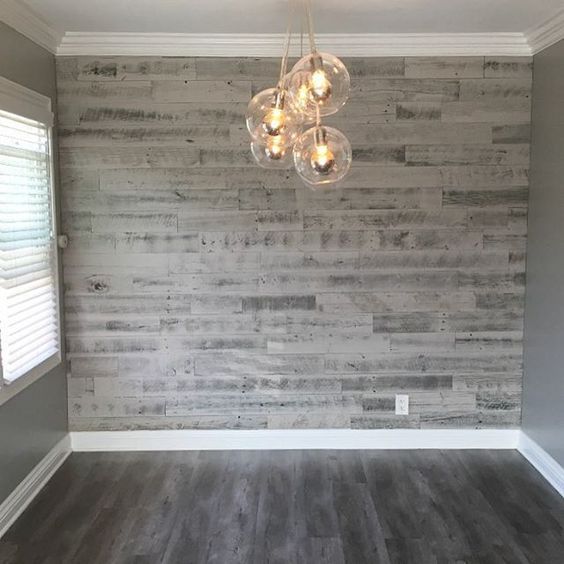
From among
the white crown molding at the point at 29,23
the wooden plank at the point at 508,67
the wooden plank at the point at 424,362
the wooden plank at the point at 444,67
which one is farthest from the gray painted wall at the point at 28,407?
the wooden plank at the point at 508,67

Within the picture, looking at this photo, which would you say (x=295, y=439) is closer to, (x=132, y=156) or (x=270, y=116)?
(x=132, y=156)

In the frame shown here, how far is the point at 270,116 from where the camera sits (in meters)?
2.14

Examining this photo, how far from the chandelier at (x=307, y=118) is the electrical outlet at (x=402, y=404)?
2.10 m

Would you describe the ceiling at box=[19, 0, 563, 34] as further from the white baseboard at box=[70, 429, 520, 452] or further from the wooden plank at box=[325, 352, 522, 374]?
the white baseboard at box=[70, 429, 520, 452]

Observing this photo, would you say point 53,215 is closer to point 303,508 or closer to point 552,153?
point 303,508

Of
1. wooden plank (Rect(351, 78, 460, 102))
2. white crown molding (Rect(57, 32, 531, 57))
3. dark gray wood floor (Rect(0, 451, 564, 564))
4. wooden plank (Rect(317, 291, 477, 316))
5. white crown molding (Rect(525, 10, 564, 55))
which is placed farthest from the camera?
wooden plank (Rect(317, 291, 477, 316))

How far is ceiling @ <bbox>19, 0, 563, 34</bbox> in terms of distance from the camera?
10.0 feet

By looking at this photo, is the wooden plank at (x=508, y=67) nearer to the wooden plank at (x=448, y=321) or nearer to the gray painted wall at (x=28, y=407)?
the wooden plank at (x=448, y=321)

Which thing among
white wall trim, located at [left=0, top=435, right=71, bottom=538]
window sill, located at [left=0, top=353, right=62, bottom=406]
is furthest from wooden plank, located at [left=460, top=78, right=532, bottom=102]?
white wall trim, located at [left=0, top=435, right=71, bottom=538]

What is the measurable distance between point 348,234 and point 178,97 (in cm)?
132

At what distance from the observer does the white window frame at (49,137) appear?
9.68ft

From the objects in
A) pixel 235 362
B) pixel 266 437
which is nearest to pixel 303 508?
pixel 266 437

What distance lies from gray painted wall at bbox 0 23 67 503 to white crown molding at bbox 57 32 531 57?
0.31 meters

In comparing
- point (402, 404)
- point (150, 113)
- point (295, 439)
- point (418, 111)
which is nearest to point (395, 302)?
point (402, 404)
